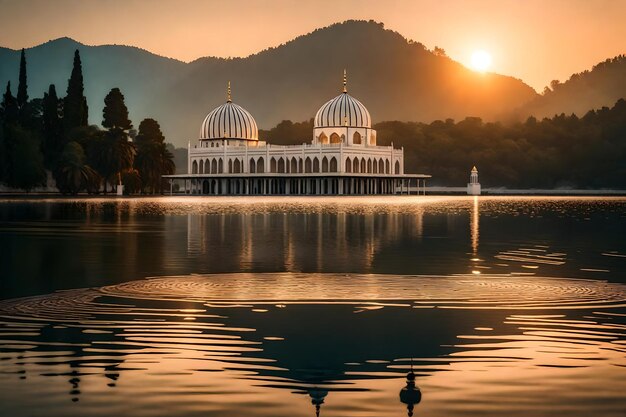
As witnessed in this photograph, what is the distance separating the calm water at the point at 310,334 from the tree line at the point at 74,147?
7648 centimetres

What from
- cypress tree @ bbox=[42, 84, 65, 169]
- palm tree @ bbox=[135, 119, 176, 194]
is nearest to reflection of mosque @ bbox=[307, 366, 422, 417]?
cypress tree @ bbox=[42, 84, 65, 169]

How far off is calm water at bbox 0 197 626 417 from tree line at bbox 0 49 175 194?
76.5 metres

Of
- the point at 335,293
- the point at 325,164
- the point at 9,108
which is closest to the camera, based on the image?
the point at 335,293

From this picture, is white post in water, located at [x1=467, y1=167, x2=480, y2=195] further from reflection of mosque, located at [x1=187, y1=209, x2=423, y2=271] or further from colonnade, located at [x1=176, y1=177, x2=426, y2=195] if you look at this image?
reflection of mosque, located at [x1=187, y1=209, x2=423, y2=271]

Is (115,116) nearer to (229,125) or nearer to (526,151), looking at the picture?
(229,125)

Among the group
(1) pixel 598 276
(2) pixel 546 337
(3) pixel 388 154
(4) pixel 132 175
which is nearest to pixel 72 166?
(4) pixel 132 175

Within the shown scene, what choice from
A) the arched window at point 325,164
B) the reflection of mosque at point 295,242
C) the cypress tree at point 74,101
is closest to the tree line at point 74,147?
the cypress tree at point 74,101

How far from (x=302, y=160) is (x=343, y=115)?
34.4ft

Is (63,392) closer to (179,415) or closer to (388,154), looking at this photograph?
(179,415)

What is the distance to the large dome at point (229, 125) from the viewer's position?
506 ft

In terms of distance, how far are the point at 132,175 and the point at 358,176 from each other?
33786 mm

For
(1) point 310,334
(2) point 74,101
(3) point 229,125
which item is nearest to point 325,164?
(3) point 229,125

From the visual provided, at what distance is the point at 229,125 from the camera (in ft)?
507

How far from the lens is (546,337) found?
11961mm
